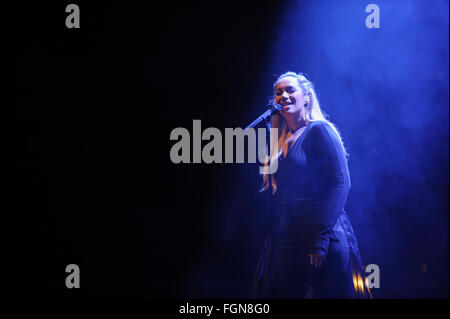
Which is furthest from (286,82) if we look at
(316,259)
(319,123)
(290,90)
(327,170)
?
(316,259)

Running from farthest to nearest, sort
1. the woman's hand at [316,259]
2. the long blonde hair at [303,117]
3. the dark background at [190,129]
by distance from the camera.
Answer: the dark background at [190,129], the long blonde hair at [303,117], the woman's hand at [316,259]

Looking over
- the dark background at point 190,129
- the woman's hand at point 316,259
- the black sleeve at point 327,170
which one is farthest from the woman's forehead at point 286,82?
the woman's hand at point 316,259

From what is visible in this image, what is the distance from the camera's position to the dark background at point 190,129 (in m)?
2.82

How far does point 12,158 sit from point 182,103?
1379 millimetres

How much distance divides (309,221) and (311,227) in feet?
0.14

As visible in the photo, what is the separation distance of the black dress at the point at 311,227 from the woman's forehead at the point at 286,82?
38 centimetres

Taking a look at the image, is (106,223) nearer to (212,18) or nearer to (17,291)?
(17,291)

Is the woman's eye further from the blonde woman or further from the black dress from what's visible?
the black dress

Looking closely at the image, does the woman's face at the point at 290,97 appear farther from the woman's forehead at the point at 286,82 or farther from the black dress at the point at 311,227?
the black dress at the point at 311,227

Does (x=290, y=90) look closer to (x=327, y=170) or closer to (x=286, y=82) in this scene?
(x=286, y=82)

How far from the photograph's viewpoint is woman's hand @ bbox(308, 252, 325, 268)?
2.48 m

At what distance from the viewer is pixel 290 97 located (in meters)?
2.79

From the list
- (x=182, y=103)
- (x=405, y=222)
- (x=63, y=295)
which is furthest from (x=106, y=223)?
(x=405, y=222)

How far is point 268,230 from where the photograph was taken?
272 cm
